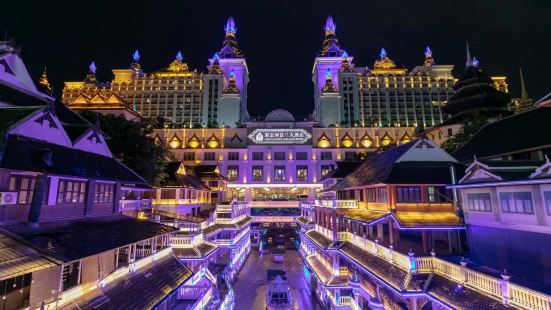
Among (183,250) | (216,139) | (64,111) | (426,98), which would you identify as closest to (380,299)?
(183,250)

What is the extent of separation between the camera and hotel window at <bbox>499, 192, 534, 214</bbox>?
525 inches

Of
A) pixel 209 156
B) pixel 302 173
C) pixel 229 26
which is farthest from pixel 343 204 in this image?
pixel 229 26

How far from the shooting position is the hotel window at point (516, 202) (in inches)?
525

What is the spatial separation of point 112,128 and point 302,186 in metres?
50.1

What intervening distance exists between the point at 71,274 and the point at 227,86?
93.5m

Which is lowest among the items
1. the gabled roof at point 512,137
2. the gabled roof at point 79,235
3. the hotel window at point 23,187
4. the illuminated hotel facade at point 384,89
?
the gabled roof at point 79,235

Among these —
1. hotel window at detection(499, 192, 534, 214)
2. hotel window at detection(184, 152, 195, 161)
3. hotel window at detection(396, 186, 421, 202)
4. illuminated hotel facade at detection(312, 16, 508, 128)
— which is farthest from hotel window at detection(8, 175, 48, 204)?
illuminated hotel facade at detection(312, 16, 508, 128)

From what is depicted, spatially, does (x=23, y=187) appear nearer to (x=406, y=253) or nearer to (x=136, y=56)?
(x=406, y=253)

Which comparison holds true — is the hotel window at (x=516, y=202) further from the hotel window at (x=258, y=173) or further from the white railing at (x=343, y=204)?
the hotel window at (x=258, y=173)

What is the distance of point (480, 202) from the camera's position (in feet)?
54.6

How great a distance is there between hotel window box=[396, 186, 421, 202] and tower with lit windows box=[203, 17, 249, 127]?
266 ft

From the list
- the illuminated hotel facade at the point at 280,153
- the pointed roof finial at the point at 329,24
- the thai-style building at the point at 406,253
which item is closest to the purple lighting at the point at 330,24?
the pointed roof finial at the point at 329,24

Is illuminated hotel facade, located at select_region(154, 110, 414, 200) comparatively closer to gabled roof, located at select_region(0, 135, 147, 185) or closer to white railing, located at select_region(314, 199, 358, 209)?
white railing, located at select_region(314, 199, 358, 209)

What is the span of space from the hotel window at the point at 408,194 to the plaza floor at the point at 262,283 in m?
16.7
